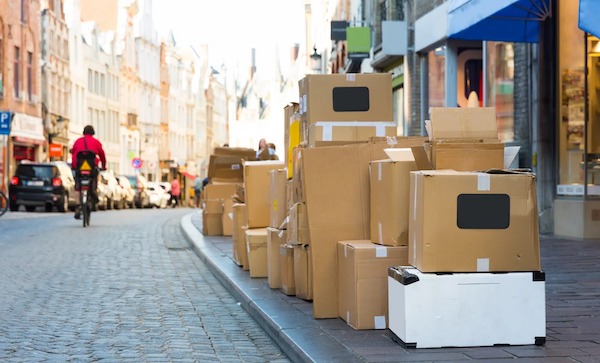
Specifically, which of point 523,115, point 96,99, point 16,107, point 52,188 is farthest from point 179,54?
point 523,115

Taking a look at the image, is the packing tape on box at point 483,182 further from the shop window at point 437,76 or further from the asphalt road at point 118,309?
the shop window at point 437,76

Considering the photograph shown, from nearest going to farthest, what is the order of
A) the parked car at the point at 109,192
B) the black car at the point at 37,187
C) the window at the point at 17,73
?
the black car at the point at 37,187
the parked car at the point at 109,192
the window at the point at 17,73

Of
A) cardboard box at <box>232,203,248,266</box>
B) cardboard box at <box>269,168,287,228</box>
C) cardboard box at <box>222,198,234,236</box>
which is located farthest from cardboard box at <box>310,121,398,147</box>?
cardboard box at <box>222,198,234,236</box>

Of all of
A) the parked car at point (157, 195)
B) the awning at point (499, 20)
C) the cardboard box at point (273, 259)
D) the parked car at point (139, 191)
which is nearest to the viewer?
the cardboard box at point (273, 259)

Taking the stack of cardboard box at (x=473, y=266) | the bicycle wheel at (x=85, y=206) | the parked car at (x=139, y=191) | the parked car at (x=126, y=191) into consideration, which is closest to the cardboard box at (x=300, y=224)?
the stack of cardboard box at (x=473, y=266)

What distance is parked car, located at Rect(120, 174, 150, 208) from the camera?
5292cm

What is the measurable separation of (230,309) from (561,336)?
3292 millimetres

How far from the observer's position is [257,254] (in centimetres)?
1064

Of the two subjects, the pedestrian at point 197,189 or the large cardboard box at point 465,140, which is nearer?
the large cardboard box at point 465,140

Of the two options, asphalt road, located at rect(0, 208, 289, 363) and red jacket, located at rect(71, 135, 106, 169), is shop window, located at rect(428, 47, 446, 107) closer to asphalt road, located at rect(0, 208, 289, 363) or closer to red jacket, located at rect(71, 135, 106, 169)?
red jacket, located at rect(71, 135, 106, 169)

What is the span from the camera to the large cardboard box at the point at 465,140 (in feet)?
22.3

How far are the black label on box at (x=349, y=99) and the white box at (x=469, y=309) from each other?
7.70 ft

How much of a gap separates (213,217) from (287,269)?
9.07 meters

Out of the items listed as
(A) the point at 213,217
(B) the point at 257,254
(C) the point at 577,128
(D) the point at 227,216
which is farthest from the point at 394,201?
(A) the point at 213,217
